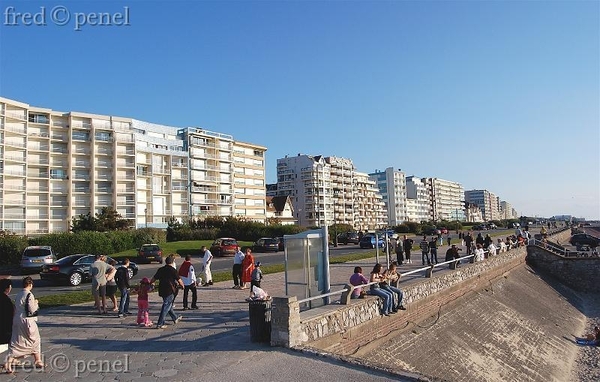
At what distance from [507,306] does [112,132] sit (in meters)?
61.8

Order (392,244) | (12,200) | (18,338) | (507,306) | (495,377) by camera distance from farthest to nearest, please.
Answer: (12,200), (392,244), (507,306), (495,377), (18,338)

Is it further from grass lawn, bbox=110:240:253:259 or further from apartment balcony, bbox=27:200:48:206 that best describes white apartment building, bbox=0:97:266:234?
grass lawn, bbox=110:240:253:259

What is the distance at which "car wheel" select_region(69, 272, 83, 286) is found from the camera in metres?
20.2

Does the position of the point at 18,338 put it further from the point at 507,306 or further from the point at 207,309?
the point at 507,306

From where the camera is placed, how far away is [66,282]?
20.5 m

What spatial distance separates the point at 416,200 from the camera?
16162 cm

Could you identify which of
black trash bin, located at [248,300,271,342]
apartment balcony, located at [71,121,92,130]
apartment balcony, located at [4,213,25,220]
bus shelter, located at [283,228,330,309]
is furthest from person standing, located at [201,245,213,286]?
apartment balcony, located at [71,121,92,130]

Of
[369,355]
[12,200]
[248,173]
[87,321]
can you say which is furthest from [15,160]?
[369,355]

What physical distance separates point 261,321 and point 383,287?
17.7 ft

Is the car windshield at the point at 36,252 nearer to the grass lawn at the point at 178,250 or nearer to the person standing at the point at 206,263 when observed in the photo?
the grass lawn at the point at 178,250

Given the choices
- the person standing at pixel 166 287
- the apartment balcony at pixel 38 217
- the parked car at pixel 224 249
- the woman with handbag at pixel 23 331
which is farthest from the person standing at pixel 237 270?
the apartment balcony at pixel 38 217

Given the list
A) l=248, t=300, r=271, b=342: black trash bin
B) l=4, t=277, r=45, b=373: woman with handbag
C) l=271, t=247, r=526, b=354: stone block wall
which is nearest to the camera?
l=4, t=277, r=45, b=373: woman with handbag

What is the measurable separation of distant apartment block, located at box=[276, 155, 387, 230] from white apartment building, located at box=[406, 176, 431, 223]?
1207 inches

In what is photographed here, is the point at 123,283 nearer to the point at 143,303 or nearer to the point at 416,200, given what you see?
the point at 143,303
